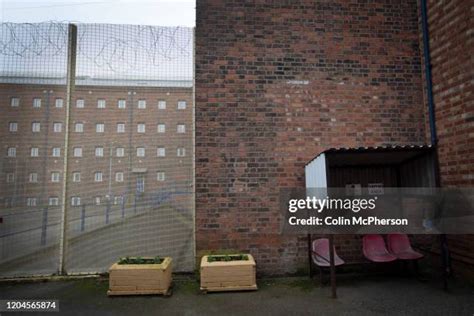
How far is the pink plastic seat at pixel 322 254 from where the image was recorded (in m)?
5.19

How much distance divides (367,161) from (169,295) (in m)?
3.91

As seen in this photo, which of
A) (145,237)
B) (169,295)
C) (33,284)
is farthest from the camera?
(145,237)

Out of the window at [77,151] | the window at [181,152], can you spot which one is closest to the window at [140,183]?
the window at [181,152]

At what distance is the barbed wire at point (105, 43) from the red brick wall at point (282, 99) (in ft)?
1.87

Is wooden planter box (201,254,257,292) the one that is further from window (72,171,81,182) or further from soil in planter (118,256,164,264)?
window (72,171,81,182)

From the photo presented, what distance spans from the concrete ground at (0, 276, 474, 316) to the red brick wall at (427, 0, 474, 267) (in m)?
1.08

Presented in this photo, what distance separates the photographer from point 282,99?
5879 millimetres

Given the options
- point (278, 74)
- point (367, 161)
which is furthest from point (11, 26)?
point (367, 161)

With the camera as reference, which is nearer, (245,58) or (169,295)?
(169,295)

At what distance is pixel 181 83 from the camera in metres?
5.89

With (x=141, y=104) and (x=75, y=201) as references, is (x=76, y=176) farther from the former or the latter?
(x=141, y=104)

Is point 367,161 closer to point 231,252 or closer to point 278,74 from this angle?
point 278,74

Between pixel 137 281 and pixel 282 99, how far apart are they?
385 cm

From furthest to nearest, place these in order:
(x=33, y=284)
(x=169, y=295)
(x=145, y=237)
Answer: (x=145, y=237)
(x=33, y=284)
(x=169, y=295)
